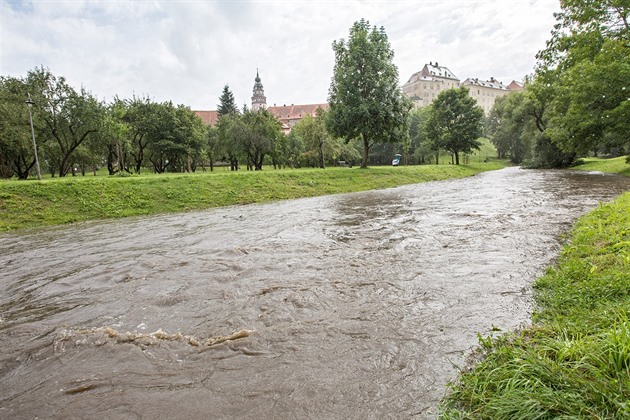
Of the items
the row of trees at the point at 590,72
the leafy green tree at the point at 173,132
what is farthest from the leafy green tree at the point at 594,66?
the leafy green tree at the point at 173,132

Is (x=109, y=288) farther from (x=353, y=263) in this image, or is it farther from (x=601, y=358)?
(x=601, y=358)

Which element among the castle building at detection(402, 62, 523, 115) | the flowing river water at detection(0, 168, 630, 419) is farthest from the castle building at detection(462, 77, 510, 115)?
the flowing river water at detection(0, 168, 630, 419)

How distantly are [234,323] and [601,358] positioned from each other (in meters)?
3.76

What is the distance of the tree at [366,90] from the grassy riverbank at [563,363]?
29002mm

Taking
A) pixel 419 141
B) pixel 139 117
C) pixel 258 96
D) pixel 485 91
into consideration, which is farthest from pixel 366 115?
pixel 485 91

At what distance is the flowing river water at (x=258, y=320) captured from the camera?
3.02m

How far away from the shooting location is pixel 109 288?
232 inches

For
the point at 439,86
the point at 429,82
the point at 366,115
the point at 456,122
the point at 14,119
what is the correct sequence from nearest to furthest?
the point at 14,119, the point at 366,115, the point at 456,122, the point at 429,82, the point at 439,86

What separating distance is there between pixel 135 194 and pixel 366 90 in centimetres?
2368

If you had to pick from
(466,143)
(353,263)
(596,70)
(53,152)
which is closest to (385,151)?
(466,143)

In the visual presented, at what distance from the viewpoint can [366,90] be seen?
33.1 m

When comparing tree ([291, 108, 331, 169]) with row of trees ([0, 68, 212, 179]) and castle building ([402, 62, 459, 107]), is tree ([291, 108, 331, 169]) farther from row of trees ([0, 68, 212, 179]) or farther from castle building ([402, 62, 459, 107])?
castle building ([402, 62, 459, 107])

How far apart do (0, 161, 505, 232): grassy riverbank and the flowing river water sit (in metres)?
6.57

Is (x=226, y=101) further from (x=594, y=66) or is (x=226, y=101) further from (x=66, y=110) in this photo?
(x=594, y=66)
